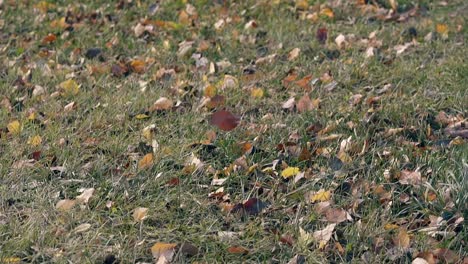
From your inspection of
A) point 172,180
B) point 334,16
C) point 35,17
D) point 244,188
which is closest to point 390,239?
point 244,188

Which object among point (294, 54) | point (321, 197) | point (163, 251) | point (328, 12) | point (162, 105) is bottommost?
point (328, 12)

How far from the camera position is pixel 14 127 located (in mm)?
4445

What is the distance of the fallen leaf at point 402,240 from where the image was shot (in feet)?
11.2

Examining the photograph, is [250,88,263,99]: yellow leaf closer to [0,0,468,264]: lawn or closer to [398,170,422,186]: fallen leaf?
[0,0,468,264]: lawn

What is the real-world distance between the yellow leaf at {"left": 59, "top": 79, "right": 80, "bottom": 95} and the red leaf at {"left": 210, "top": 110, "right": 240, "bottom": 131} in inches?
36.9

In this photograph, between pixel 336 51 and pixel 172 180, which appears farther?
pixel 336 51

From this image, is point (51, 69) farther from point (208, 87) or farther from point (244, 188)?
point (244, 188)

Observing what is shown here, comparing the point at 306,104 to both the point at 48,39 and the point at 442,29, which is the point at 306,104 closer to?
the point at 442,29

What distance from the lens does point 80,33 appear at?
20.4 feet

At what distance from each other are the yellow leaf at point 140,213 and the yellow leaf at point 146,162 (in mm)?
406

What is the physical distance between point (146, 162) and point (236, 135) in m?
0.57

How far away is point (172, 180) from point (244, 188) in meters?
0.33

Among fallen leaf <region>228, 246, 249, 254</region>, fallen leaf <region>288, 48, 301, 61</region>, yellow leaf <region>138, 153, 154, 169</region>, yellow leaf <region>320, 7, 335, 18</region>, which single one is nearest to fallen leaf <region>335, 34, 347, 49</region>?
fallen leaf <region>288, 48, 301, 61</region>

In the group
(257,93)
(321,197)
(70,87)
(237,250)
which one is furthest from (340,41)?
(237,250)
